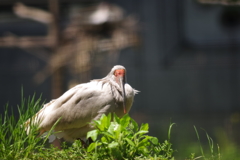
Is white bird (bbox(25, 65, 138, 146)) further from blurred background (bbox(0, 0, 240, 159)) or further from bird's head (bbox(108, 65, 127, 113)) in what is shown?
blurred background (bbox(0, 0, 240, 159))

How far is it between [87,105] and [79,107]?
0.09 metres

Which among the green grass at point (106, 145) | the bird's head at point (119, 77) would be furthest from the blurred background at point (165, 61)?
the green grass at point (106, 145)

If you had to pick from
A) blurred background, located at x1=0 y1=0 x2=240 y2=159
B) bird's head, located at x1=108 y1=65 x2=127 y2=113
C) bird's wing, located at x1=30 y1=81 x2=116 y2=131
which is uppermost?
bird's head, located at x1=108 y1=65 x2=127 y2=113

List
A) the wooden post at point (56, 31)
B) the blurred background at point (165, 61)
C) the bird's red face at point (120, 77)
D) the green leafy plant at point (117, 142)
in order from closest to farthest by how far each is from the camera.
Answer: the green leafy plant at point (117, 142), the bird's red face at point (120, 77), the wooden post at point (56, 31), the blurred background at point (165, 61)

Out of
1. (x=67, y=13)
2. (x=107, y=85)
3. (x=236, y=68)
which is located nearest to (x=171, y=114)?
(x=236, y=68)

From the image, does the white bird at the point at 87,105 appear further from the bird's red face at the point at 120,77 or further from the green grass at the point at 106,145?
the green grass at the point at 106,145

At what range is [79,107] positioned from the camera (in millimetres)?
4090

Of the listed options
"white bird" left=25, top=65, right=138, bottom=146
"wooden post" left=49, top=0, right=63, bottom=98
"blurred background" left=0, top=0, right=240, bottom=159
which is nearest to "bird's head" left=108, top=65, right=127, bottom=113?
"white bird" left=25, top=65, right=138, bottom=146

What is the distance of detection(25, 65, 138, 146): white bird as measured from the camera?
13.1 feet

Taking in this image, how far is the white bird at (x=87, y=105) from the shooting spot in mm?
3994

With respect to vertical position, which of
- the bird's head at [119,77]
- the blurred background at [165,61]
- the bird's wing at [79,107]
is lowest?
the blurred background at [165,61]

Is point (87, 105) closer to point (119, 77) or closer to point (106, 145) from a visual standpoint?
point (119, 77)

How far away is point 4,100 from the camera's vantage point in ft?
40.4

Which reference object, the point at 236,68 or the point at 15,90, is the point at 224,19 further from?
the point at 15,90
